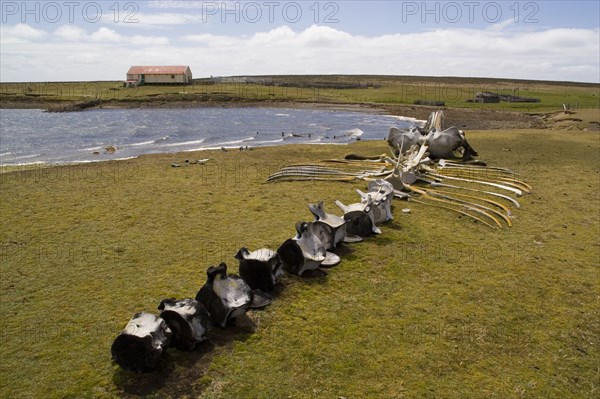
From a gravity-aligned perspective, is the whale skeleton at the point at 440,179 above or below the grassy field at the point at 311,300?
above

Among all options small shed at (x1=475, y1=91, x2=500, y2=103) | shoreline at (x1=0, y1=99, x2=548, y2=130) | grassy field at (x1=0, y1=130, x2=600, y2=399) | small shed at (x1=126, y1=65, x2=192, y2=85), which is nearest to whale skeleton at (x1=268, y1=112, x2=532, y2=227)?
grassy field at (x1=0, y1=130, x2=600, y2=399)

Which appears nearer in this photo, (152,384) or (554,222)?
(152,384)

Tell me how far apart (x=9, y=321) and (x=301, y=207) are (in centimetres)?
775

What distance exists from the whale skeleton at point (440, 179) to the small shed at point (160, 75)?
90.0 metres

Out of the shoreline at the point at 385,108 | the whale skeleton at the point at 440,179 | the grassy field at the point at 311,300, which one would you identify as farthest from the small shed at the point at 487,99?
the grassy field at the point at 311,300

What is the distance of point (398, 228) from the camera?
11.8 m

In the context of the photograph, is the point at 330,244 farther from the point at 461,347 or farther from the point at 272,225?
the point at 461,347

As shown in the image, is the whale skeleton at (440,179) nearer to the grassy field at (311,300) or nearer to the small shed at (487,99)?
the grassy field at (311,300)

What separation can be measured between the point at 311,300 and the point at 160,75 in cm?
10374

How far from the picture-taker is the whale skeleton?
13.6 m

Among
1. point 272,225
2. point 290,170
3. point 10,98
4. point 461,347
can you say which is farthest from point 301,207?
point 10,98

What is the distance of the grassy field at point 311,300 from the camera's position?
5.91m

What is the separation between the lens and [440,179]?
17.0m

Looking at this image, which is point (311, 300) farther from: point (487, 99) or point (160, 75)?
point (160, 75)
